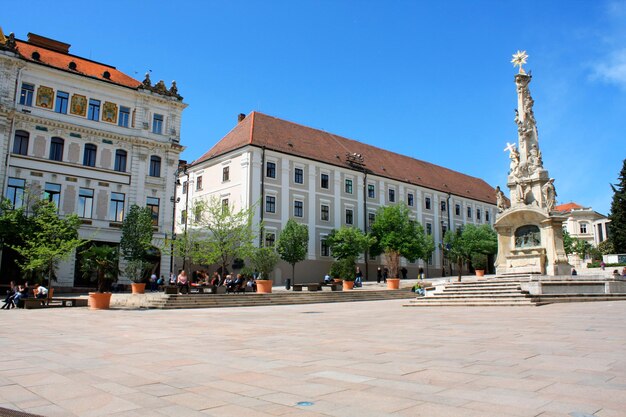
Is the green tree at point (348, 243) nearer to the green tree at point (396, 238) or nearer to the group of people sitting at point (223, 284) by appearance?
the green tree at point (396, 238)

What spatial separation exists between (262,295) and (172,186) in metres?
17.6

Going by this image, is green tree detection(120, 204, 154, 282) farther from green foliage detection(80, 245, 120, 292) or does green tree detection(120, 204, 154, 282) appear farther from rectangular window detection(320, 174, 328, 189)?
Answer: rectangular window detection(320, 174, 328, 189)

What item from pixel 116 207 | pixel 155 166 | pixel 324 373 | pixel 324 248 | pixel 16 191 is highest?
pixel 155 166

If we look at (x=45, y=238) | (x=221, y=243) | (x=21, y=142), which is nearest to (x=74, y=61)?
(x=21, y=142)

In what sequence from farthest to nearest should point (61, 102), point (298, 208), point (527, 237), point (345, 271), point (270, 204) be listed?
point (298, 208), point (270, 204), point (345, 271), point (61, 102), point (527, 237)

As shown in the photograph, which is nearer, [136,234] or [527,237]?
[527,237]

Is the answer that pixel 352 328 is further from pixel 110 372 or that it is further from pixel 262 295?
pixel 262 295

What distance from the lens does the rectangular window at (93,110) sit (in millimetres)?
35875

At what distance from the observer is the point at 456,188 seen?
65875mm

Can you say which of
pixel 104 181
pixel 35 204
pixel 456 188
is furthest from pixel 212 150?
pixel 456 188

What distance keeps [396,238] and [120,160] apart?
86.8ft

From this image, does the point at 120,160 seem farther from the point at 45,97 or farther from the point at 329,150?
the point at 329,150

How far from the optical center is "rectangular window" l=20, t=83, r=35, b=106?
109 ft

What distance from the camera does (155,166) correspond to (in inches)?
1515
